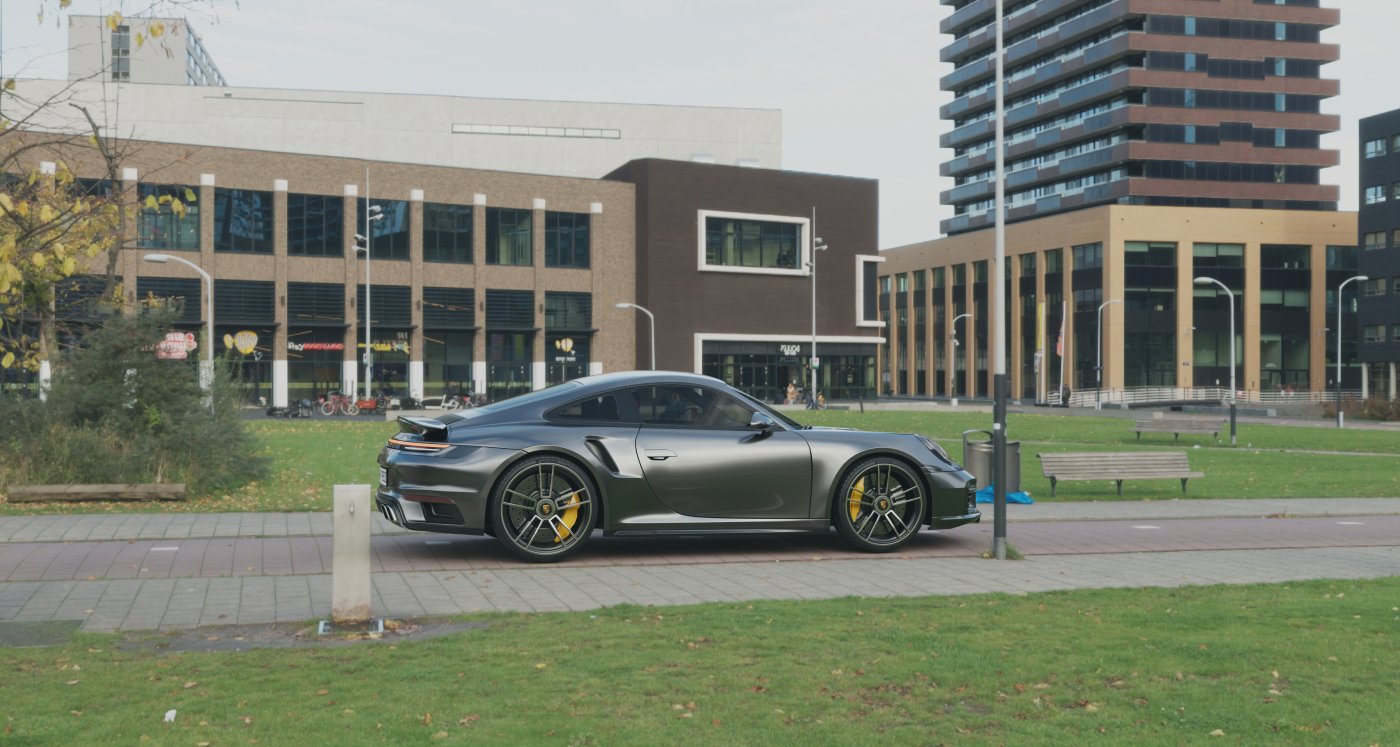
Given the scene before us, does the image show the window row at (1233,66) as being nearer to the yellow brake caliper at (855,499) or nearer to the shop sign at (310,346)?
the shop sign at (310,346)

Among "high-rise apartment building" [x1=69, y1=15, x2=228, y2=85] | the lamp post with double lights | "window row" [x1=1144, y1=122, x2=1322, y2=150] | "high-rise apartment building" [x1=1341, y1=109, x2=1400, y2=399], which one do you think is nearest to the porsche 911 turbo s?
the lamp post with double lights

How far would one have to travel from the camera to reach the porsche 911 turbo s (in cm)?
1037

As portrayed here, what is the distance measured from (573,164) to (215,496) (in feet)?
256

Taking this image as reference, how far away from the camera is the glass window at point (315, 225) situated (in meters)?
65.6

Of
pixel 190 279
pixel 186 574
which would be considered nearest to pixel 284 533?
pixel 186 574

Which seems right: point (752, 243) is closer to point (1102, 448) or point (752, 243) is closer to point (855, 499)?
point (1102, 448)

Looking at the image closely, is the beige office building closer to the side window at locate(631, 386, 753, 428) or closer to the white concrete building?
the white concrete building

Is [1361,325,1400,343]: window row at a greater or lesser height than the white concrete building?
lesser

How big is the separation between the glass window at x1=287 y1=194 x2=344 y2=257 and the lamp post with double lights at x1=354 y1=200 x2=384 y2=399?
132cm

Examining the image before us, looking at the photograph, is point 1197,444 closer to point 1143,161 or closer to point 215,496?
point 215,496

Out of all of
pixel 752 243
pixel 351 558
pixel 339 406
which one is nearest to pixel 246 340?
pixel 339 406

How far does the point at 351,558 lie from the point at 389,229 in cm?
6277

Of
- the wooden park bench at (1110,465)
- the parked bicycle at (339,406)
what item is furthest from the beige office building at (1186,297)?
the wooden park bench at (1110,465)

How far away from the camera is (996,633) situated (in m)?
7.34
